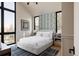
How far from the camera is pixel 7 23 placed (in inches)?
202

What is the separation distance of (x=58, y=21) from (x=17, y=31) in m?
2.73

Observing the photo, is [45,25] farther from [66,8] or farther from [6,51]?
[6,51]

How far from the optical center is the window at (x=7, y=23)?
4727 mm

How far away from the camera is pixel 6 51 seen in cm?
137

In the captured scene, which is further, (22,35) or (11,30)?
(22,35)

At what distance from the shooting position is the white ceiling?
4945 mm

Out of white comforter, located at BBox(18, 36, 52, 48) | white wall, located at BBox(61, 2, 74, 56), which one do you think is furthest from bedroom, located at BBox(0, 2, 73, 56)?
white wall, located at BBox(61, 2, 74, 56)

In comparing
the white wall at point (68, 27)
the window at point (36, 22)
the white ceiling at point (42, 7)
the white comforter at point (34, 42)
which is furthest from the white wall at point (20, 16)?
the white wall at point (68, 27)

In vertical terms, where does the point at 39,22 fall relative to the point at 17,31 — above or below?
above

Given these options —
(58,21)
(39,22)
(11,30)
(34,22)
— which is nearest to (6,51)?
(11,30)

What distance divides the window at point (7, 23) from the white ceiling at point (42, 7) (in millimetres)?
1091

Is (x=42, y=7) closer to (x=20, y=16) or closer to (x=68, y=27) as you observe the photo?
(x=20, y=16)

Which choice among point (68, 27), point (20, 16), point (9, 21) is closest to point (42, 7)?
point (20, 16)

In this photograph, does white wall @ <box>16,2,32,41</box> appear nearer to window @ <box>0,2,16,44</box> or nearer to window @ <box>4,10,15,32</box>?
window @ <box>0,2,16,44</box>
